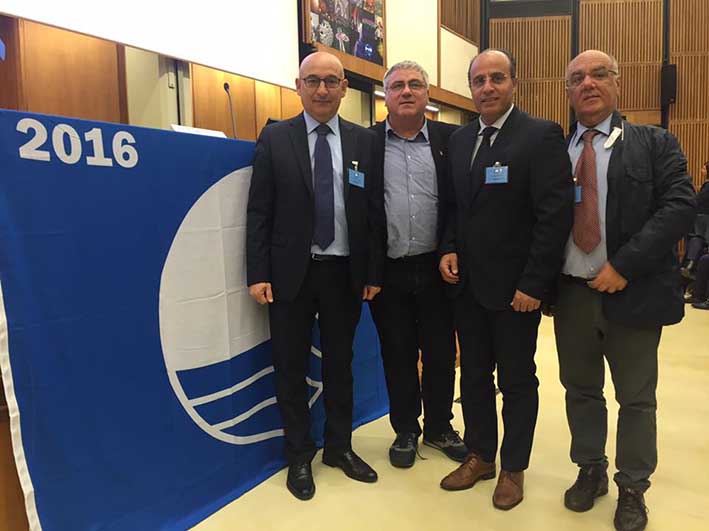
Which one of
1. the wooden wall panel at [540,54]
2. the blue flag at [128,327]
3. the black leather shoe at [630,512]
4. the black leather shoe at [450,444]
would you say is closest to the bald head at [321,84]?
the blue flag at [128,327]

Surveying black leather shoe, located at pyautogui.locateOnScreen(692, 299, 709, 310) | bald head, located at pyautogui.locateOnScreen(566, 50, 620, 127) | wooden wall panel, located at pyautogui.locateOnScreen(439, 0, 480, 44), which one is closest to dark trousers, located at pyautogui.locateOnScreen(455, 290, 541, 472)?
bald head, located at pyautogui.locateOnScreen(566, 50, 620, 127)

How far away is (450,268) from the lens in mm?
2182

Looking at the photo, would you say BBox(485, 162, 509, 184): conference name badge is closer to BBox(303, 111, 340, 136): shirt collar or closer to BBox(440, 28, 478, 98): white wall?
BBox(303, 111, 340, 136): shirt collar

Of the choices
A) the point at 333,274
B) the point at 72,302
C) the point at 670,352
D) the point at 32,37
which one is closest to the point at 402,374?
the point at 333,274

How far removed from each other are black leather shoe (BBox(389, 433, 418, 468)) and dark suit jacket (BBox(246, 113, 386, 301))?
789 millimetres

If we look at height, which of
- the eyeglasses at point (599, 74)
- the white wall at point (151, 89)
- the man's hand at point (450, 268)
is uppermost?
the white wall at point (151, 89)

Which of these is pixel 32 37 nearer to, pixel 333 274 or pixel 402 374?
pixel 333 274

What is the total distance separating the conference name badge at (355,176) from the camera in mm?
2186

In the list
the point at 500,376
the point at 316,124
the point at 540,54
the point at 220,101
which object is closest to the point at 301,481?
the point at 500,376

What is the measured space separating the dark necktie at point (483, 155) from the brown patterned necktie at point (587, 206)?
0.32 m

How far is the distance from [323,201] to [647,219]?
1.15 meters

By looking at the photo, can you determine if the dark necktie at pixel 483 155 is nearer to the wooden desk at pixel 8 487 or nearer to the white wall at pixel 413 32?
the wooden desk at pixel 8 487

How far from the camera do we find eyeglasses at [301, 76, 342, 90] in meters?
2.18

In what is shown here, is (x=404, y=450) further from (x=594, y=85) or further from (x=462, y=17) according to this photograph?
(x=462, y=17)
